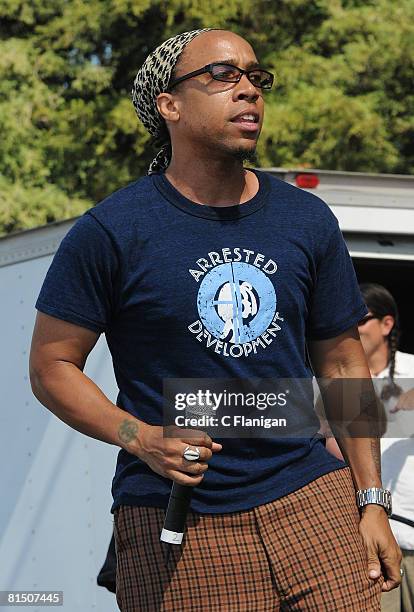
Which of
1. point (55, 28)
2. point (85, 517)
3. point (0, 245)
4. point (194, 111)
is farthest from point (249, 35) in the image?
point (194, 111)

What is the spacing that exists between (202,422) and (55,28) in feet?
39.8

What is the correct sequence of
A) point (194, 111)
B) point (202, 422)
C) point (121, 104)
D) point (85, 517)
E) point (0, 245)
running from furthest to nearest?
point (121, 104), point (0, 245), point (85, 517), point (194, 111), point (202, 422)

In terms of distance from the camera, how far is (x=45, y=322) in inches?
97.0

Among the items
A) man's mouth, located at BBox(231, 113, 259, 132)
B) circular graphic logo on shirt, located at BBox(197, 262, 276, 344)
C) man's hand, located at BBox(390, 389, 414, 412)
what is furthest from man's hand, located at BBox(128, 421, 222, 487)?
man's hand, located at BBox(390, 389, 414, 412)

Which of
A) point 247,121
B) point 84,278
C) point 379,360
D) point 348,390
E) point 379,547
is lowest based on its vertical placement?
point 379,360

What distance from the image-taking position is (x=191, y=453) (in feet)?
7.28

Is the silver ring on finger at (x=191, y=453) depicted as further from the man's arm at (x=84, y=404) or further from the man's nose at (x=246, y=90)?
the man's nose at (x=246, y=90)

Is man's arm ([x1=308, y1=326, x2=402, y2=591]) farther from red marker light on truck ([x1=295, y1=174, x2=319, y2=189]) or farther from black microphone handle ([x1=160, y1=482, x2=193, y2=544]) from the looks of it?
red marker light on truck ([x1=295, y1=174, x2=319, y2=189])

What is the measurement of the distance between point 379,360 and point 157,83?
2335 mm

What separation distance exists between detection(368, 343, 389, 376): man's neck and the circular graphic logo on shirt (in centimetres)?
239

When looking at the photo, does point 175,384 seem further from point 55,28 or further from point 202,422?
point 55,28

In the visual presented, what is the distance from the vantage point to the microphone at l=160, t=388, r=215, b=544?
2293mm

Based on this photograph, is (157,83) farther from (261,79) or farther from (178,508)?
(178,508)

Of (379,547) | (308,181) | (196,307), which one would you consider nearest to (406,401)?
(308,181)
